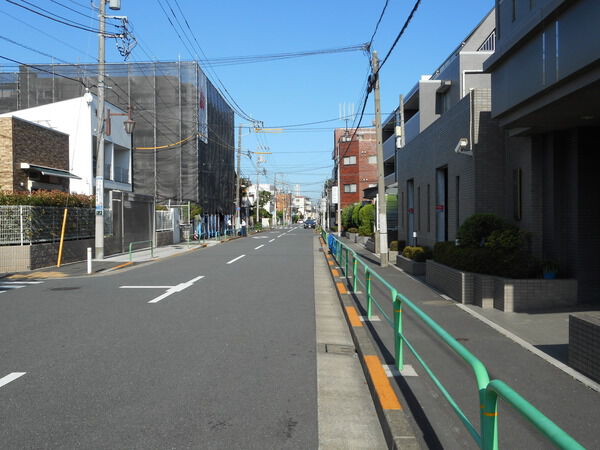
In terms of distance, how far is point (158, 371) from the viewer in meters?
6.36

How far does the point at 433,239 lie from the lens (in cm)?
1817

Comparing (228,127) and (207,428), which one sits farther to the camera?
(228,127)

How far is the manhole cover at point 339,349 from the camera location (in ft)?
24.7

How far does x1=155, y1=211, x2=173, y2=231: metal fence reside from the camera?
119 feet

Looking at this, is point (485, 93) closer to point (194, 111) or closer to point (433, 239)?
point (433, 239)

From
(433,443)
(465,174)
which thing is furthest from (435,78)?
(433,443)

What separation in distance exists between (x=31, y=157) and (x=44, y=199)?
5.33m

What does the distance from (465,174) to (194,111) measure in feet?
122

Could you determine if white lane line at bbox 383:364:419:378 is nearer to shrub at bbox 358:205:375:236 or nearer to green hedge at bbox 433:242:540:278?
green hedge at bbox 433:242:540:278

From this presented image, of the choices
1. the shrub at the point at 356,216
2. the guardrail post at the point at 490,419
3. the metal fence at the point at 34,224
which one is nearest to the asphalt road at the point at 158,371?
the guardrail post at the point at 490,419

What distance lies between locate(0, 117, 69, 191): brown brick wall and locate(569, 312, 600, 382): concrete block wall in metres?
23.1

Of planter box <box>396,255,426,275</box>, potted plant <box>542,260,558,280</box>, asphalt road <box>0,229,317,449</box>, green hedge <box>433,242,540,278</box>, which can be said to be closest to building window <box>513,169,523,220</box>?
green hedge <box>433,242,540,278</box>

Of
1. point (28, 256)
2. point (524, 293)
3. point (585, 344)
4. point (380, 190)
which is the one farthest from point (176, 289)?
point (585, 344)

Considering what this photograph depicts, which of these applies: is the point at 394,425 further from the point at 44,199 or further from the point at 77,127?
the point at 77,127
